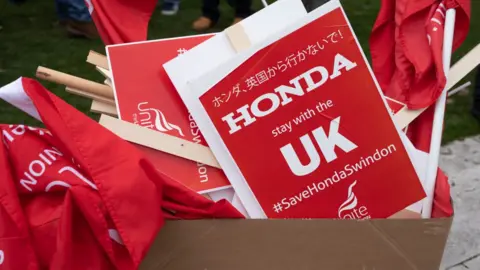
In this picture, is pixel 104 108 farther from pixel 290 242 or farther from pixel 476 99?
pixel 476 99

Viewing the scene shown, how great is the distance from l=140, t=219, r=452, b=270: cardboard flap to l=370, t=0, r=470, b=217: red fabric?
0.12 m

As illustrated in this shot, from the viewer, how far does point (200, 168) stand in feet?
3.99

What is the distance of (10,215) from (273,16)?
2.09 feet

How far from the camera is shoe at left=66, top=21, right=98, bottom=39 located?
372 centimetres

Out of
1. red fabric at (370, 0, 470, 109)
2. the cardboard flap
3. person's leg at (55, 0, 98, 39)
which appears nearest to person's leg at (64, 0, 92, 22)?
person's leg at (55, 0, 98, 39)

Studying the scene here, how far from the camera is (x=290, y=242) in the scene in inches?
43.7

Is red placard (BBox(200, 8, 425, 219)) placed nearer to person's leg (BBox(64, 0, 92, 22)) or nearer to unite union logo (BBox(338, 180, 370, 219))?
unite union logo (BBox(338, 180, 370, 219))

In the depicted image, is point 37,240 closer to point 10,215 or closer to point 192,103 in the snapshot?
point 10,215

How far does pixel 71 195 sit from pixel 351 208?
51 centimetres

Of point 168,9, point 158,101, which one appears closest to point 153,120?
point 158,101

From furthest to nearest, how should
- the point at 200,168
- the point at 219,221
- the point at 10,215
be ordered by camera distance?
the point at 200,168
the point at 219,221
the point at 10,215

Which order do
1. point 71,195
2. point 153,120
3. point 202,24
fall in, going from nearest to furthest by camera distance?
1. point 71,195
2. point 153,120
3. point 202,24

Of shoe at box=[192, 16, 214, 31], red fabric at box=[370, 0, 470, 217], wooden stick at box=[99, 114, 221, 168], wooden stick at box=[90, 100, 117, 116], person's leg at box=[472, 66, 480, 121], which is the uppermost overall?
wooden stick at box=[90, 100, 117, 116]

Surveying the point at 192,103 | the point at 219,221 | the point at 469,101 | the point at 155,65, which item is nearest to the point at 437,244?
the point at 219,221
